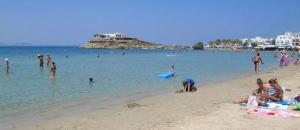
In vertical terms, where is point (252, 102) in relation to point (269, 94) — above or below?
below

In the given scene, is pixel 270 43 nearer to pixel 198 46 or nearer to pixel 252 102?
pixel 198 46

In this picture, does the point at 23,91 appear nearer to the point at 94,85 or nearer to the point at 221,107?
the point at 94,85

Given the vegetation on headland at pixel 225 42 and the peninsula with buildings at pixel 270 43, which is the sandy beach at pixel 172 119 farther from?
the vegetation on headland at pixel 225 42

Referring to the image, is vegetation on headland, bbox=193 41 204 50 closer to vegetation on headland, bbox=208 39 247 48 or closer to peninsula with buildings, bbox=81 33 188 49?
peninsula with buildings, bbox=81 33 188 49

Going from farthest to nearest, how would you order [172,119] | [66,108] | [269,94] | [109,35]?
[109,35]
[66,108]
[269,94]
[172,119]

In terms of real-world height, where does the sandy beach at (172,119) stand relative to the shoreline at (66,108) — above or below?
above

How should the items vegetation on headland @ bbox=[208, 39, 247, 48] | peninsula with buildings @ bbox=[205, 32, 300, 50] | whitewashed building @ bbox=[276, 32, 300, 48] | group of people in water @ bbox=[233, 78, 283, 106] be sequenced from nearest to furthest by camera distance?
group of people in water @ bbox=[233, 78, 283, 106] → peninsula with buildings @ bbox=[205, 32, 300, 50] → whitewashed building @ bbox=[276, 32, 300, 48] → vegetation on headland @ bbox=[208, 39, 247, 48]

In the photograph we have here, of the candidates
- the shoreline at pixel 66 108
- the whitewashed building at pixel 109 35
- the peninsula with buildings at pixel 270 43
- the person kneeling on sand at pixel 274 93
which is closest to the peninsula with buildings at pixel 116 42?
the whitewashed building at pixel 109 35

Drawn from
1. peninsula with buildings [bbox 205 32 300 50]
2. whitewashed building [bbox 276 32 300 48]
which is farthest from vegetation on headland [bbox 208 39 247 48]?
whitewashed building [bbox 276 32 300 48]

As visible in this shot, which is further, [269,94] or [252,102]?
[269,94]

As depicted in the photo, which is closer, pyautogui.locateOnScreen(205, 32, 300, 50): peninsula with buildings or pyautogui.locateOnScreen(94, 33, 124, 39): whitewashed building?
pyautogui.locateOnScreen(205, 32, 300, 50): peninsula with buildings

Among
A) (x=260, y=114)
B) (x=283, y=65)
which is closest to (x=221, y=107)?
(x=260, y=114)

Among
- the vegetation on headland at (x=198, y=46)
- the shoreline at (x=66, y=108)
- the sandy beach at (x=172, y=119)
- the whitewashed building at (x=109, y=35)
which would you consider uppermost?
the whitewashed building at (x=109, y=35)

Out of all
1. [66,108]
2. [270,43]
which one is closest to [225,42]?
[270,43]
